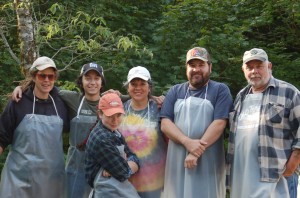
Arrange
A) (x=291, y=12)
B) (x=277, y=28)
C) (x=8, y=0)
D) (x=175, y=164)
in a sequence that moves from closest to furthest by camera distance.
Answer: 1. (x=175, y=164)
2. (x=8, y=0)
3. (x=291, y=12)
4. (x=277, y=28)

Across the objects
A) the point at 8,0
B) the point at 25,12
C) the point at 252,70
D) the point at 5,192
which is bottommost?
the point at 5,192

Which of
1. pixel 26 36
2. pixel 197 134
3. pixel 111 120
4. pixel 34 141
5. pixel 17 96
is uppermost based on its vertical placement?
pixel 26 36

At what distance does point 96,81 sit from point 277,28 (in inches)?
233

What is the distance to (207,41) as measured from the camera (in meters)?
7.39

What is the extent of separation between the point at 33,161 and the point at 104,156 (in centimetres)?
80

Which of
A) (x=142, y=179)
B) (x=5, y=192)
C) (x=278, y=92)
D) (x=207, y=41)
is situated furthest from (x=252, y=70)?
(x=207, y=41)

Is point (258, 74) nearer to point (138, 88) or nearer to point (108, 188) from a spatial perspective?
point (138, 88)

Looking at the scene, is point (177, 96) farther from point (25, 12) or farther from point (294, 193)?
point (25, 12)

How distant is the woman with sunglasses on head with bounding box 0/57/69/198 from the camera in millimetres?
3998

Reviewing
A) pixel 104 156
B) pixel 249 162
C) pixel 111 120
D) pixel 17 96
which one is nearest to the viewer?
pixel 104 156

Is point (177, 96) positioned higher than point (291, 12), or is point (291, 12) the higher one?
point (291, 12)

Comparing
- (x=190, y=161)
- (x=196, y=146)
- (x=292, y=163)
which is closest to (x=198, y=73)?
(x=196, y=146)

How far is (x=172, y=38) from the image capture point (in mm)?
7824

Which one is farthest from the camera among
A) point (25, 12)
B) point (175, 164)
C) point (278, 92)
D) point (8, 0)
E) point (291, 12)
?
point (291, 12)
